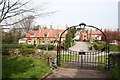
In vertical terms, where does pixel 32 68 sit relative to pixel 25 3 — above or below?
below

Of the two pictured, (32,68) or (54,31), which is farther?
(54,31)

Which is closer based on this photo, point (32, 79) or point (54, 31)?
point (32, 79)

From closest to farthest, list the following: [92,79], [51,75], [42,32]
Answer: [92,79] → [51,75] → [42,32]

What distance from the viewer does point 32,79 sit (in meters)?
9.36

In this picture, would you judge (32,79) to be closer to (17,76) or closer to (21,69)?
(17,76)

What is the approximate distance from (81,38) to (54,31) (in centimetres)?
2230

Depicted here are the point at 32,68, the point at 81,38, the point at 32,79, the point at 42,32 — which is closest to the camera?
the point at 32,79

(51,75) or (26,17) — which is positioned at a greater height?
(26,17)

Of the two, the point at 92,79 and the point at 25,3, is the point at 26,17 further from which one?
the point at 92,79

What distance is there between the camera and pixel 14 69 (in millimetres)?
10969

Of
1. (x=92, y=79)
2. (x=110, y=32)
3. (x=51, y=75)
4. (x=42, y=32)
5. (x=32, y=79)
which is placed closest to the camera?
(x=32, y=79)

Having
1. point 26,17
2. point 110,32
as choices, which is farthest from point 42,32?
point 26,17

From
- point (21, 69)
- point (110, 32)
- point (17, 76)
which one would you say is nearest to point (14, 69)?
point (21, 69)

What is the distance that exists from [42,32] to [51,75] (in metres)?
56.0
